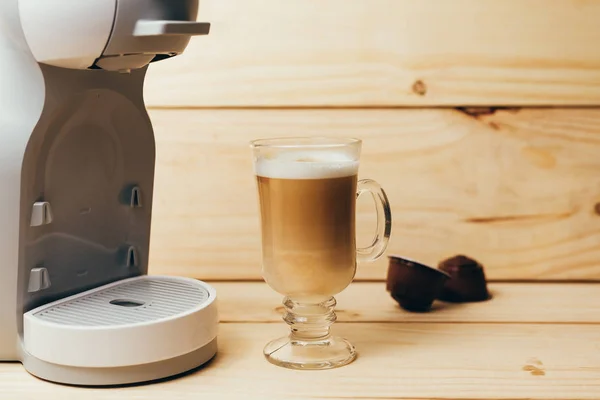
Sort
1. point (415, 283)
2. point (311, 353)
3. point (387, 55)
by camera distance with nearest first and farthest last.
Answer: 1. point (311, 353)
2. point (415, 283)
3. point (387, 55)

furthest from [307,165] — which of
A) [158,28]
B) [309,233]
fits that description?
[158,28]

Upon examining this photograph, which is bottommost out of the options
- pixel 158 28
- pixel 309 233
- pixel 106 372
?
pixel 106 372

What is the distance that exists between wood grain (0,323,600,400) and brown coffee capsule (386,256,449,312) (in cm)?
7

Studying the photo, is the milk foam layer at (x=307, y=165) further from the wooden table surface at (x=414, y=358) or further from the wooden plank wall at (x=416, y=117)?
the wooden plank wall at (x=416, y=117)

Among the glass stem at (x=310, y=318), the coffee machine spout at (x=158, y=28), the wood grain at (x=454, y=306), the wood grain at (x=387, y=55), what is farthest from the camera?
the wood grain at (x=387, y=55)

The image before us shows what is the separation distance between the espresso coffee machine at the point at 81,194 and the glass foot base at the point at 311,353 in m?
0.06

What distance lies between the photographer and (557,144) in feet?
3.56

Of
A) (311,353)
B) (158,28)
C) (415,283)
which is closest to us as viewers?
(158,28)

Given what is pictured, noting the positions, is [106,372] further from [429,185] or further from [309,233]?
[429,185]

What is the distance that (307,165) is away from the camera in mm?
739

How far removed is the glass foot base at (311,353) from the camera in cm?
76

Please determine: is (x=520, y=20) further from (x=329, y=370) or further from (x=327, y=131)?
(x=329, y=370)

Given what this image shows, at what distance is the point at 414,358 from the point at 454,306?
205mm

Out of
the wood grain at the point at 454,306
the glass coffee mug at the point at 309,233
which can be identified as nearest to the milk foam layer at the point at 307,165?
the glass coffee mug at the point at 309,233
